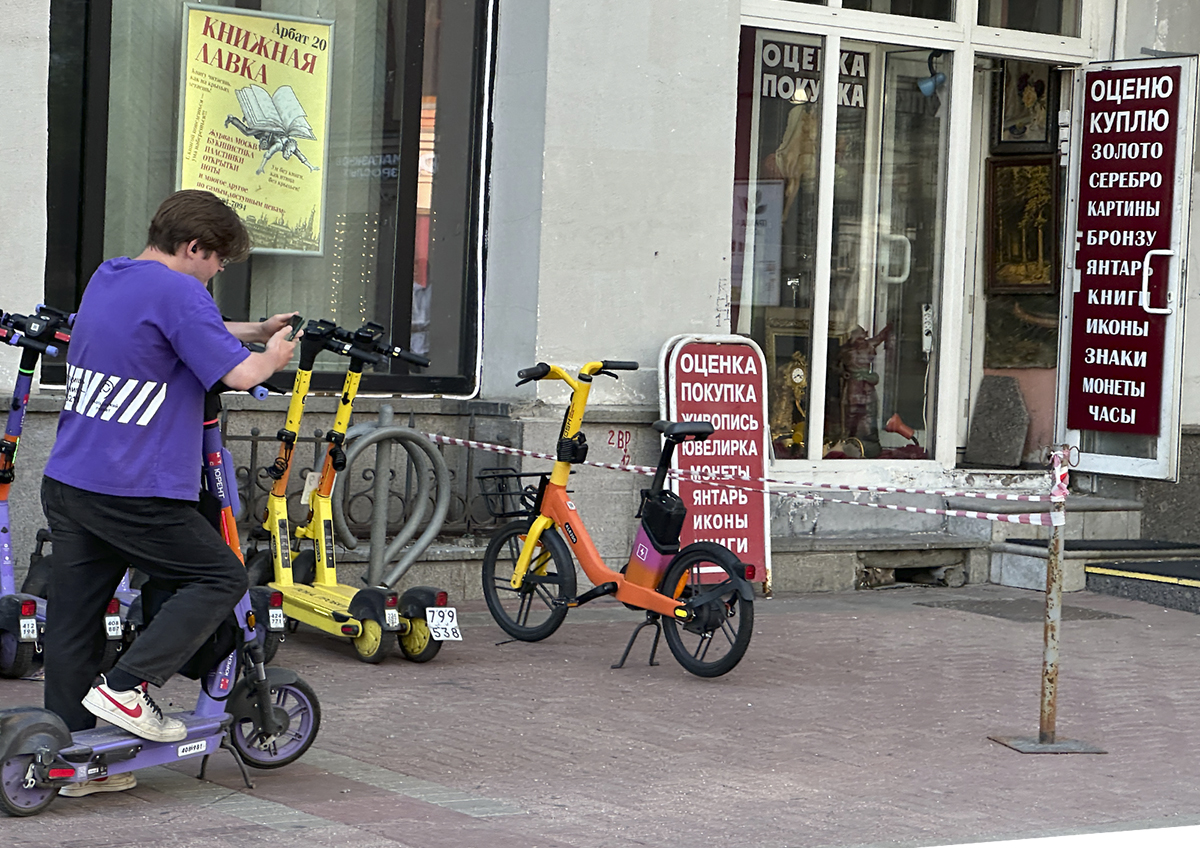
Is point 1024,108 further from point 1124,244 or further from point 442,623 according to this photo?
point 442,623

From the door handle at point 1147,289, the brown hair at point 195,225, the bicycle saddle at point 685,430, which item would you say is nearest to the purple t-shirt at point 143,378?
the brown hair at point 195,225

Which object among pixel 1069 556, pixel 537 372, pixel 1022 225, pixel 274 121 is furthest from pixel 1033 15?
pixel 537 372

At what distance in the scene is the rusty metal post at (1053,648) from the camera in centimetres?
647

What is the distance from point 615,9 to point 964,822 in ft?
19.4

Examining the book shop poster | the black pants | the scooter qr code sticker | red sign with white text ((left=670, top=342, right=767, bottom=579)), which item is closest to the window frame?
red sign with white text ((left=670, top=342, right=767, bottom=579))

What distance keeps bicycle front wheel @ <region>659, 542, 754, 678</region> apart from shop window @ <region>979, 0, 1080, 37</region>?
5640 millimetres

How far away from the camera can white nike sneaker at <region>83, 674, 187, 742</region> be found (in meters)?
4.85

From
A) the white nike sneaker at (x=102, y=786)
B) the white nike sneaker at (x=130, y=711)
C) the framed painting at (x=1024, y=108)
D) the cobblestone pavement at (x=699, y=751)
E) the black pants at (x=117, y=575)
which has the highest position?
the framed painting at (x=1024, y=108)

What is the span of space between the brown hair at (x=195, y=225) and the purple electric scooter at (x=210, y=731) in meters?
0.46

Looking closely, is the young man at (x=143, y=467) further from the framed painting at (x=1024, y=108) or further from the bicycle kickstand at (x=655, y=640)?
the framed painting at (x=1024, y=108)

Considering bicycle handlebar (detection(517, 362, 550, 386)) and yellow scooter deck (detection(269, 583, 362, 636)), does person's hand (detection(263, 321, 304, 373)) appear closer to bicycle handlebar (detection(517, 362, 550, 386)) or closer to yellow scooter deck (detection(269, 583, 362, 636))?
yellow scooter deck (detection(269, 583, 362, 636))

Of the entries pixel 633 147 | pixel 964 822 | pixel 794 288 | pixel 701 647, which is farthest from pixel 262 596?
pixel 794 288

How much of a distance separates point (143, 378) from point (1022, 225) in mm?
8752

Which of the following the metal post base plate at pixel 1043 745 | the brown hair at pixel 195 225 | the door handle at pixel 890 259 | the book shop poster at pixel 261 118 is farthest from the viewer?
the door handle at pixel 890 259
